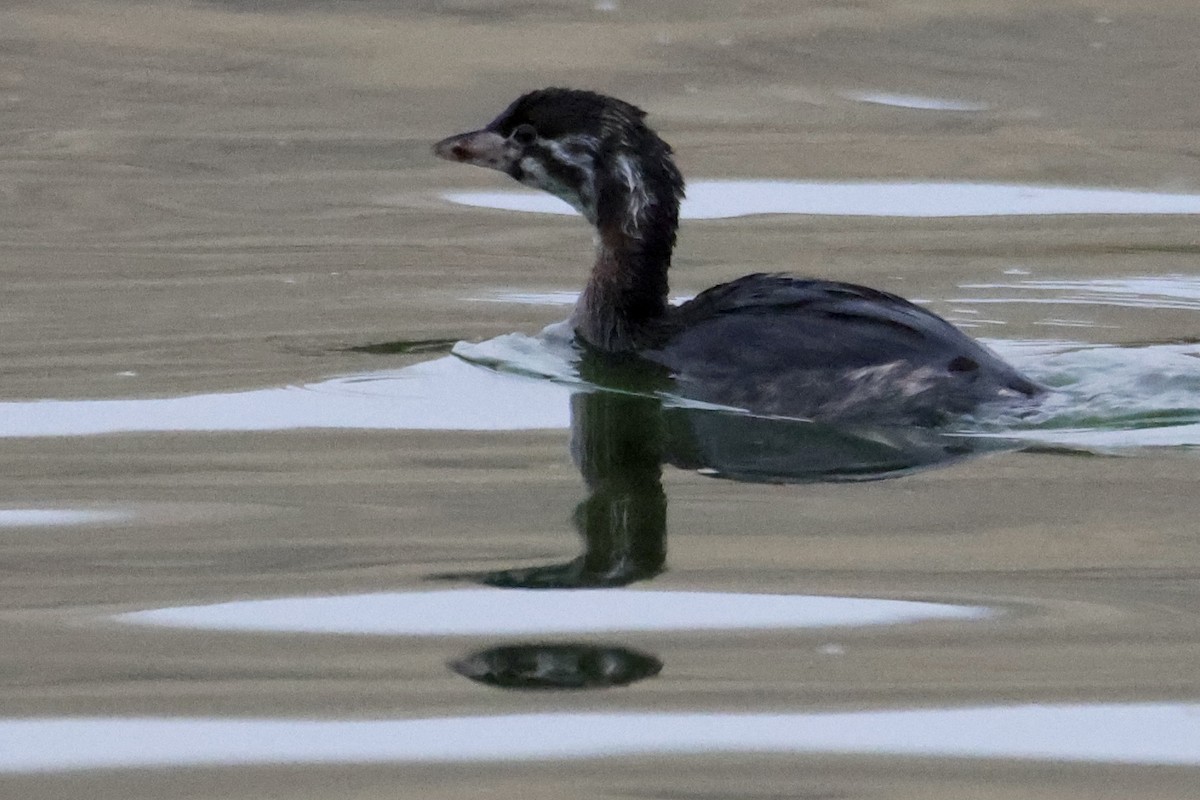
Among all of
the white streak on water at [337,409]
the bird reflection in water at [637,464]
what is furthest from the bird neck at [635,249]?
the white streak on water at [337,409]

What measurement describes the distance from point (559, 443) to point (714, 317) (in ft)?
2.71

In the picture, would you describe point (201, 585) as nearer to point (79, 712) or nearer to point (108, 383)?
point (79, 712)

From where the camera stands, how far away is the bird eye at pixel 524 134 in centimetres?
812

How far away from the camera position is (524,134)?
8148 mm

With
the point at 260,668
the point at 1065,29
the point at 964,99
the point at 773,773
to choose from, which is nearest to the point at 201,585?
the point at 260,668

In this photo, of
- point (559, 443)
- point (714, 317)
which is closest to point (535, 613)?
point (559, 443)

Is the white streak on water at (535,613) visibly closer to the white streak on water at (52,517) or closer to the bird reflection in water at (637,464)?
the bird reflection in water at (637,464)

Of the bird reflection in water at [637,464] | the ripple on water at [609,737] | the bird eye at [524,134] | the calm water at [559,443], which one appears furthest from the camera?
the bird eye at [524,134]

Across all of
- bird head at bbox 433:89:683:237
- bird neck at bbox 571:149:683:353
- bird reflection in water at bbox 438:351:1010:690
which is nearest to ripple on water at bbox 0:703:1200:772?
bird reflection in water at bbox 438:351:1010:690

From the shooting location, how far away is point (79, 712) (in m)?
4.54

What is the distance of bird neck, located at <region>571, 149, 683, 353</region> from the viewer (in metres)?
7.92

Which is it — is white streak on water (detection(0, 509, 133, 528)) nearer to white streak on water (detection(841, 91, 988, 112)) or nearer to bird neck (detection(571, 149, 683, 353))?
bird neck (detection(571, 149, 683, 353))

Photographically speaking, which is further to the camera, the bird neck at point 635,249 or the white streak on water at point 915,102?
the white streak on water at point 915,102

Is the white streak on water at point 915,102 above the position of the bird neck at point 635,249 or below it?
above
